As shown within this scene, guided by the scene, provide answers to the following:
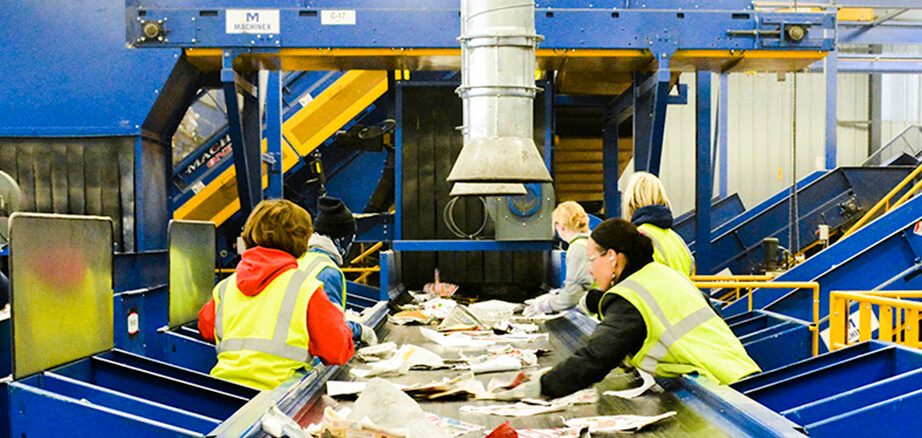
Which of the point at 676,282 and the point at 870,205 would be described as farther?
the point at 870,205

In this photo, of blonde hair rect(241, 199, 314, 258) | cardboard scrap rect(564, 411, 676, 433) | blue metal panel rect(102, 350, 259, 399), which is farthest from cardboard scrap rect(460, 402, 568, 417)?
blonde hair rect(241, 199, 314, 258)

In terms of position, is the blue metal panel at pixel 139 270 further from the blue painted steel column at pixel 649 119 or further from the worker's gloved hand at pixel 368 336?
the blue painted steel column at pixel 649 119

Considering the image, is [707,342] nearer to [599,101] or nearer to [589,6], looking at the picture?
[589,6]

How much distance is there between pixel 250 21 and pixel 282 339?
12.5 ft

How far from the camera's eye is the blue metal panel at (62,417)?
248 cm

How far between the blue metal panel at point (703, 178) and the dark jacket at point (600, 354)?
14.2 feet

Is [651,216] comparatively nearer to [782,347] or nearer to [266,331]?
[782,347]

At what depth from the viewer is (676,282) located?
3.20 metres

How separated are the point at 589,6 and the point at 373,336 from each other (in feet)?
12.8

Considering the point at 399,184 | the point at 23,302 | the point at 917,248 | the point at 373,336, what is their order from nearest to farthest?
the point at 23,302, the point at 373,336, the point at 917,248, the point at 399,184

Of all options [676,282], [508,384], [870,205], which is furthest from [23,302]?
[870,205]

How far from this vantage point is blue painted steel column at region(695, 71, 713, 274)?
7.24 metres

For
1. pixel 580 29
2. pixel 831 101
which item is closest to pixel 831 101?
pixel 831 101

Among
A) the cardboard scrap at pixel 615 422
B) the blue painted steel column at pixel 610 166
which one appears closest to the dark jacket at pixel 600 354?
the cardboard scrap at pixel 615 422
